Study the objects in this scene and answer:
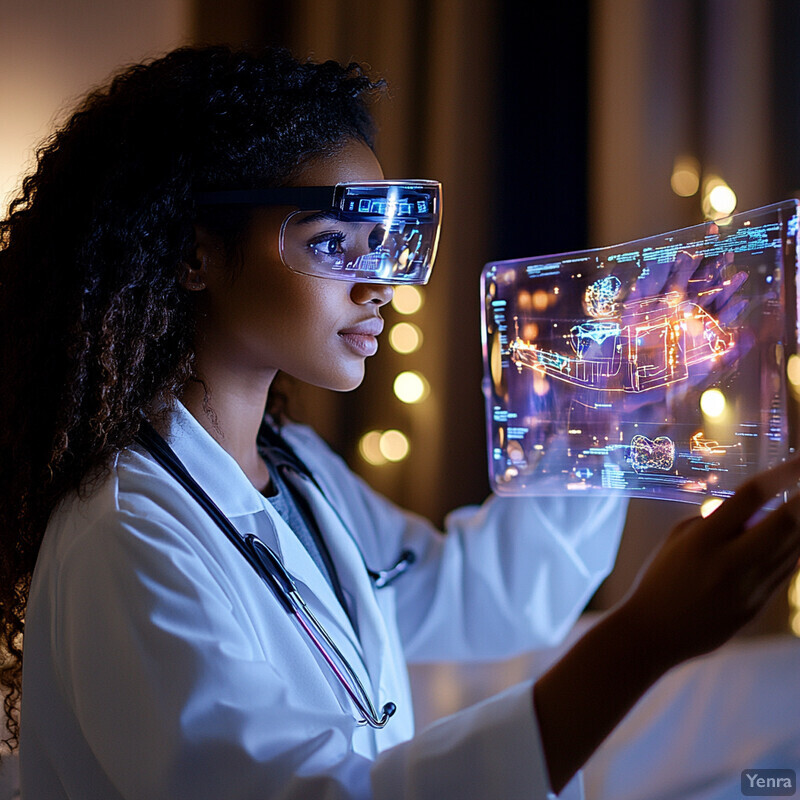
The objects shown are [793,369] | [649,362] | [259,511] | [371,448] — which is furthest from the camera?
[371,448]

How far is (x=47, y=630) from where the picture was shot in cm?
73

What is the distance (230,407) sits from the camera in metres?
0.95

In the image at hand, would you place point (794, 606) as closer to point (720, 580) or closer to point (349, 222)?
point (720, 580)

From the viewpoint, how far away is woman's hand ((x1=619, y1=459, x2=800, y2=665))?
54 cm

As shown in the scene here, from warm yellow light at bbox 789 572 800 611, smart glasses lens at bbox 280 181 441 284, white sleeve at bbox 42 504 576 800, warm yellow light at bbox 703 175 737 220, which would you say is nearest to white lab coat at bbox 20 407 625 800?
white sleeve at bbox 42 504 576 800

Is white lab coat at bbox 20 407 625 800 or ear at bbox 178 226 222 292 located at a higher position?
ear at bbox 178 226 222 292

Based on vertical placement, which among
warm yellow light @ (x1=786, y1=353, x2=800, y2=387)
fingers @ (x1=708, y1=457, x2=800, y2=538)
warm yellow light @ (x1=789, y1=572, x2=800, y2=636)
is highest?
warm yellow light @ (x1=786, y1=353, x2=800, y2=387)

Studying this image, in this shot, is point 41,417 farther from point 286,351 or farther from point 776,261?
point 776,261

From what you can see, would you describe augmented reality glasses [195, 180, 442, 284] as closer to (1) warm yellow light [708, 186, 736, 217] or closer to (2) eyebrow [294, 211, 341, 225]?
(2) eyebrow [294, 211, 341, 225]

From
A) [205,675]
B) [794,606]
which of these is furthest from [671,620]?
[794,606]

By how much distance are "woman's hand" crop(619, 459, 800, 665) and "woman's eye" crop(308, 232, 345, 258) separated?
519mm

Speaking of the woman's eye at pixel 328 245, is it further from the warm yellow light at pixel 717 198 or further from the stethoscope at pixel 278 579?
the warm yellow light at pixel 717 198

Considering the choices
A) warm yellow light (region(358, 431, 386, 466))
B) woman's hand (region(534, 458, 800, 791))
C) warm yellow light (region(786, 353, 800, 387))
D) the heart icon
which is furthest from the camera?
warm yellow light (region(358, 431, 386, 466))

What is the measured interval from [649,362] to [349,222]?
39 cm
